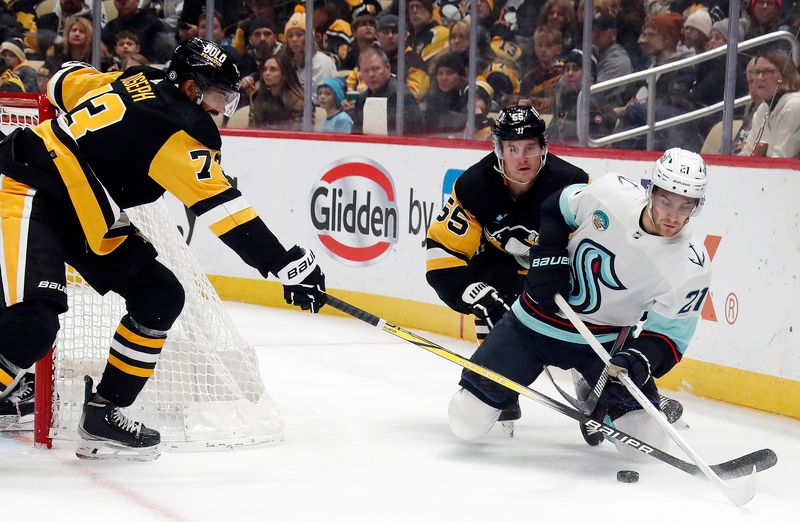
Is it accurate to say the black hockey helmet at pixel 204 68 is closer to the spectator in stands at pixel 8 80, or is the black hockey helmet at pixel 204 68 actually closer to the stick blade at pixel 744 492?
the stick blade at pixel 744 492

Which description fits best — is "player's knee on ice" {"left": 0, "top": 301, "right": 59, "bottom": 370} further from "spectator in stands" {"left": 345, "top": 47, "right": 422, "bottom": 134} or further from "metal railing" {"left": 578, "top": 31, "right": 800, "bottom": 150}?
"spectator in stands" {"left": 345, "top": 47, "right": 422, "bottom": 134}

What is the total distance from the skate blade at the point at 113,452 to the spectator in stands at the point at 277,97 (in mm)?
3366

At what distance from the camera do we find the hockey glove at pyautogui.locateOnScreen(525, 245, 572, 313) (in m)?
3.22

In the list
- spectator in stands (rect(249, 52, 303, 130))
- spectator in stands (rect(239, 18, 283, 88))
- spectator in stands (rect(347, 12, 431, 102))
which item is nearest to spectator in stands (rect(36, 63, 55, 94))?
spectator in stands (rect(239, 18, 283, 88))

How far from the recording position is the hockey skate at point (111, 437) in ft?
10.3

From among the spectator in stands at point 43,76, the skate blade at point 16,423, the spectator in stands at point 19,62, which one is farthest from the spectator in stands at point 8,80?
the skate blade at point 16,423

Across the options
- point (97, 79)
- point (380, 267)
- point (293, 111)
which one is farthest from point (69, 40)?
point (97, 79)

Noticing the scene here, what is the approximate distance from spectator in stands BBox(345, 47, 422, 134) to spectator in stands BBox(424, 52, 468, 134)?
0.30 feet

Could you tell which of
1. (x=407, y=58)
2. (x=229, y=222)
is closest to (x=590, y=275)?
(x=229, y=222)

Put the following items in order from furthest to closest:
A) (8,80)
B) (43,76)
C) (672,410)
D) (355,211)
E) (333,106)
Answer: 1. (8,80)
2. (43,76)
3. (333,106)
4. (355,211)
5. (672,410)

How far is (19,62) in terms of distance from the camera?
287 inches

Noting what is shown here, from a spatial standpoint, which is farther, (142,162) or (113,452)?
(113,452)

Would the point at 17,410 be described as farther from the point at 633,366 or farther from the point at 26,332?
the point at 633,366

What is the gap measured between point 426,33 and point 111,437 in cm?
310
